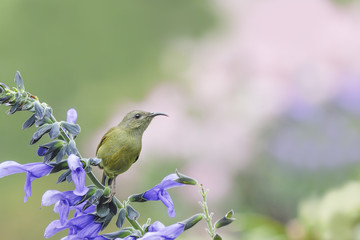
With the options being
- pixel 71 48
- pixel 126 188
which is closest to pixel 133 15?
pixel 71 48

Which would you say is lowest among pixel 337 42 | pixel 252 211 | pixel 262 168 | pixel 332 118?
pixel 252 211

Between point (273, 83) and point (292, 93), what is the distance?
0.10 metres

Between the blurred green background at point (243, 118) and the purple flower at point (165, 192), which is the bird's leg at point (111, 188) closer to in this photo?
the purple flower at point (165, 192)

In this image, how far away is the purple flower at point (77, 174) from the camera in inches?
25.1

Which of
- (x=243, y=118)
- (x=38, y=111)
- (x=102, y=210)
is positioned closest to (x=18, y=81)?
(x=38, y=111)

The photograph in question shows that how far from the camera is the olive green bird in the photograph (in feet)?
2.69

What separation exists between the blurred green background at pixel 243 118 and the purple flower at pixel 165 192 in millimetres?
1215

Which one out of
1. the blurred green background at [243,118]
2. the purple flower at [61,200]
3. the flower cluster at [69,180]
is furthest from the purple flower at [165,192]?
the blurred green background at [243,118]

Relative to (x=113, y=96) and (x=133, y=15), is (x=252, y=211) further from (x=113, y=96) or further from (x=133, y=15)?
(x=133, y=15)

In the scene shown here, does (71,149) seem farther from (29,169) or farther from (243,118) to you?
Result: (243,118)

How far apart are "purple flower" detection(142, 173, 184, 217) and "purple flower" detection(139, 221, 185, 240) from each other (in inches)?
0.7

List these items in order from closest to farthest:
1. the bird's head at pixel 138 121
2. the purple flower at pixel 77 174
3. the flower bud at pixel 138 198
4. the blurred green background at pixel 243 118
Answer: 1. the purple flower at pixel 77 174
2. the flower bud at pixel 138 198
3. the bird's head at pixel 138 121
4. the blurred green background at pixel 243 118

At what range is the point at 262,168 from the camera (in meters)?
2.63

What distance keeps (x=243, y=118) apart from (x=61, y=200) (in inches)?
85.2
